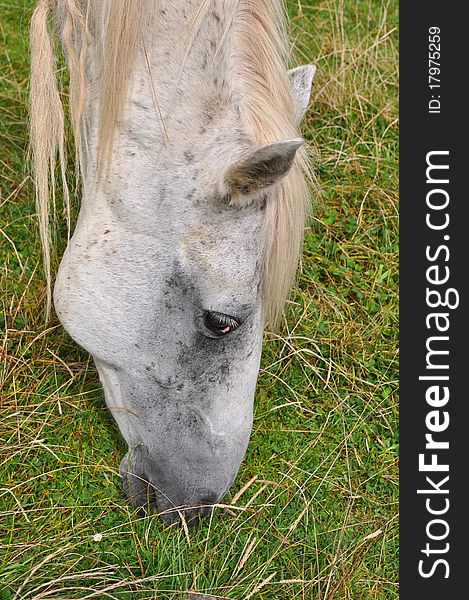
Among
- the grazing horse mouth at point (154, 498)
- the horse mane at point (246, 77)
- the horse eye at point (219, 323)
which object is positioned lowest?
the grazing horse mouth at point (154, 498)

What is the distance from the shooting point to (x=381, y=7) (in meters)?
5.73

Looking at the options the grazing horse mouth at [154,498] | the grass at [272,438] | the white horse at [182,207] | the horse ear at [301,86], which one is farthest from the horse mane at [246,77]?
the grass at [272,438]

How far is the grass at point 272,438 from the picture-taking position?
9.49 feet

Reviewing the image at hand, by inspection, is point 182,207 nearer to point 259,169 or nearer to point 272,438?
point 259,169

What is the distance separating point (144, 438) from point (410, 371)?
57.8 inches

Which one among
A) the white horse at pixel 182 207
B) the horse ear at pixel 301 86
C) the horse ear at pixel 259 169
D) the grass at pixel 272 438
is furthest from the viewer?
the grass at pixel 272 438

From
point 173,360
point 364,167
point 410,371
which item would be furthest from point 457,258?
point 173,360

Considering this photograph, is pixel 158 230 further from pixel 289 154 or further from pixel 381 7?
pixel 381 7

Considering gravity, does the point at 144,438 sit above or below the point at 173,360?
below

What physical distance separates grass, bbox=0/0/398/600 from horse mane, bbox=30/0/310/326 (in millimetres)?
911

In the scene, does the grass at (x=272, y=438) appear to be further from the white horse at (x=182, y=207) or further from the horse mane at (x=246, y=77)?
the horse mane at (x=246, y=77)

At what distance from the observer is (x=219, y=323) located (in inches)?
97.7

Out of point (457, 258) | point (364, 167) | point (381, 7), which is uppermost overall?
point (381, 7)

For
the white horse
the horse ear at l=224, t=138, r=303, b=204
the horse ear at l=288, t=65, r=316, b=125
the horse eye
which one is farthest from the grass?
the horse ear at l=288, t=65, r=316, b=125
